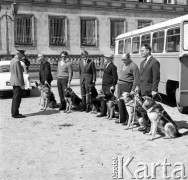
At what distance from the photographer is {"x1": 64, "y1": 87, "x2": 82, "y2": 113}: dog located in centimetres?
1017

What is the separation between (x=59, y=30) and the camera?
26.9 meters

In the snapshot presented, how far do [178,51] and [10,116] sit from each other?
18.7 feet

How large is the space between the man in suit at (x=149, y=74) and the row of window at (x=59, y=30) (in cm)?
1991

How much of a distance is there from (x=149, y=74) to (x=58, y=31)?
20701 mm

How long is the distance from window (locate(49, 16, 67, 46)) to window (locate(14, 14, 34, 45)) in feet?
5.33

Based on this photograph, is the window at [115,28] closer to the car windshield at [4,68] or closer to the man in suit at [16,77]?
the car windshield at [4,68]

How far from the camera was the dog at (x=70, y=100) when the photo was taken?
10.2 metres

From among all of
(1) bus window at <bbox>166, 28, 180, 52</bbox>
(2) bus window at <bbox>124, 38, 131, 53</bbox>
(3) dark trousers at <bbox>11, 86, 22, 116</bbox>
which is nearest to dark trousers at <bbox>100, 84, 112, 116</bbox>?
(3) dark trousers at <bbox>11, 86, 22, 116</bbox>

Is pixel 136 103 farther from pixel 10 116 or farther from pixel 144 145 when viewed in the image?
pixel 10 116

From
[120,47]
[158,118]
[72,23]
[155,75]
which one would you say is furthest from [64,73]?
[72,23]

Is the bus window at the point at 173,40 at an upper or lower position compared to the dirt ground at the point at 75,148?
upper

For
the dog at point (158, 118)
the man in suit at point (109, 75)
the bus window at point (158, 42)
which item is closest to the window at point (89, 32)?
the bus window at point (158, 42)

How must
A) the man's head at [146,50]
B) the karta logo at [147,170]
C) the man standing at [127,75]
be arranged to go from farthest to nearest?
the man standing at [127,75]
the man's head at [146,50]
the karta logo at [147,170]

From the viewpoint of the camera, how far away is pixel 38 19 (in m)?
26.0
